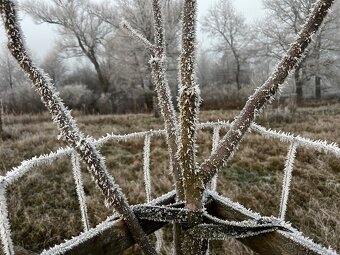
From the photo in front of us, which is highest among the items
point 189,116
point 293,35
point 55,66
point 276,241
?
point 293,35

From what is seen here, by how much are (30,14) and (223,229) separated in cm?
3258

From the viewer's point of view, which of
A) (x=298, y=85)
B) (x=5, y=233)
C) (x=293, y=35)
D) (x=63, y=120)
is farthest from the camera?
(x=298, y=85)

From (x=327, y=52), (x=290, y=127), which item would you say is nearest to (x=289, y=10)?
(x=327, y=52)

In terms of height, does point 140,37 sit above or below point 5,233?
above

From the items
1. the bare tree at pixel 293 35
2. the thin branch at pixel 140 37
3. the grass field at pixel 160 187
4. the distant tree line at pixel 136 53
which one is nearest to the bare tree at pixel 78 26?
the distant tree line at pixel 136 53

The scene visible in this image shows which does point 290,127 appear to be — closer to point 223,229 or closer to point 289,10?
point 223,229

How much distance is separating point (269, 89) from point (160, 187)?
496 cm

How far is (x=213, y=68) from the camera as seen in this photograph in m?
42.8

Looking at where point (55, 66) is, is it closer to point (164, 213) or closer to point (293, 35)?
point (293, 35)

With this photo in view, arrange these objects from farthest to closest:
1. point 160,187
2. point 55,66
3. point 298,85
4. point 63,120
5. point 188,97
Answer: point 55,66, point 298,85, point 160,187, point 188,97, point 63,120

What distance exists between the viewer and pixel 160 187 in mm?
5957

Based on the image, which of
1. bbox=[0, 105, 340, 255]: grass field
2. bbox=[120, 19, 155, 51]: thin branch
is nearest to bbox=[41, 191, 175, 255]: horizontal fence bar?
bbox=[120, 19, 155, 51]: thin branch

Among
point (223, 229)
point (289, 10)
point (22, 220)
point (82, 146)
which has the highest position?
point (289, 10)

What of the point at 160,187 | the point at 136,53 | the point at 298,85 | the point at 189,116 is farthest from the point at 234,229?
the point at 298,85
